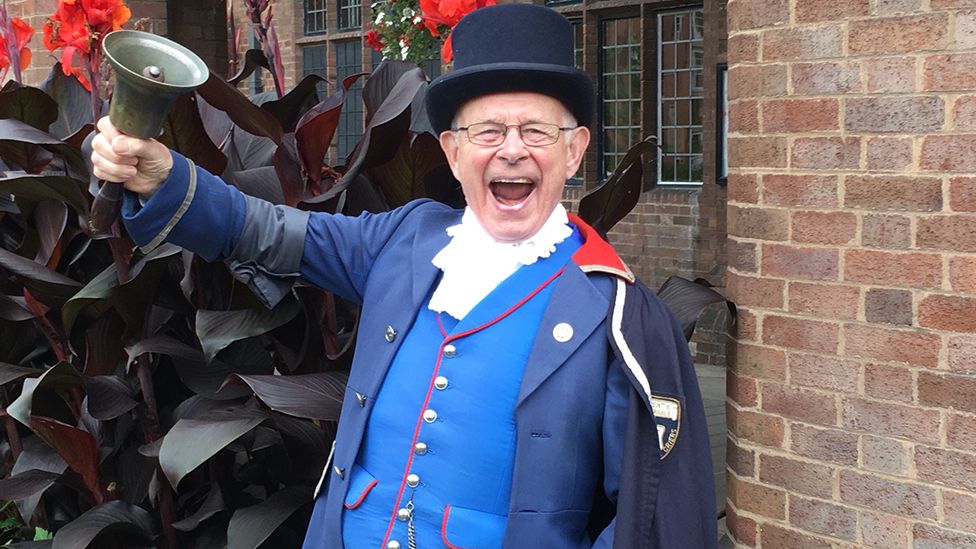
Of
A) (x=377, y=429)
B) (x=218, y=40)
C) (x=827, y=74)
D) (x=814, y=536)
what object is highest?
→ (x=218, y=40)

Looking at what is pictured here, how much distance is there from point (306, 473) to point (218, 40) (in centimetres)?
586

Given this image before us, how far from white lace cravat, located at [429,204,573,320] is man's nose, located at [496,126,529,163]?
0.15 m

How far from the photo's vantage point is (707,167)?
8508 millimetres

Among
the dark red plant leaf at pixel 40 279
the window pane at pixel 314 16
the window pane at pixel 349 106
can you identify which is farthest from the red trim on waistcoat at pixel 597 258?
the window pane at pixel 314 16

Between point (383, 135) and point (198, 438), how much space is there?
33.0 inches

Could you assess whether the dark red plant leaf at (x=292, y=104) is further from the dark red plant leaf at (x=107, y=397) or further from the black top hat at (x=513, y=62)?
the black top hat at (x=513, y=62)

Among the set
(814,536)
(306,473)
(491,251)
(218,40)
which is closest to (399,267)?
(491,251)

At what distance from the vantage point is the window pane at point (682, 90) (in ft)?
29.1

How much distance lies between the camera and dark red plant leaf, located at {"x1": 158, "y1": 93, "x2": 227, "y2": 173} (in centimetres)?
270

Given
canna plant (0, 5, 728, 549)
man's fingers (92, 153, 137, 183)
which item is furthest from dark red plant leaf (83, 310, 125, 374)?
man's fingers (92, 153, 137, 183)

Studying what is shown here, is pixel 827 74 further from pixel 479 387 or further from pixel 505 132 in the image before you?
pixel 479 387

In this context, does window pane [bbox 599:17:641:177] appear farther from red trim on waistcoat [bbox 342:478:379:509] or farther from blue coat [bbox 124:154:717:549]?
red trim on waistcoat [bbox 342:478:379:509]

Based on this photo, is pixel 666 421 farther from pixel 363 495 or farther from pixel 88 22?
pixel 88 22

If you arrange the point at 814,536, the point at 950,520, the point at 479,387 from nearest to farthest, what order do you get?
the point at 479,387 → the point at 950,520 → the point at 814,536
